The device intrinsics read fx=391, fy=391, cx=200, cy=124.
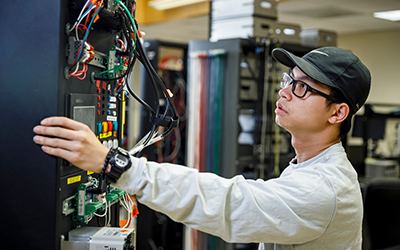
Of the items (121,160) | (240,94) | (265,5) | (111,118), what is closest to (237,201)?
(121,160)

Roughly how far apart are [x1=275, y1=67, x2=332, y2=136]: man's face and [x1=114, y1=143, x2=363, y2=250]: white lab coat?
0.56ft

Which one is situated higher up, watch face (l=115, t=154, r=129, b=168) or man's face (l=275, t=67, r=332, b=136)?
man's face (l=275, t=67, r=332, b=136)

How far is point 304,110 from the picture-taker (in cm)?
129

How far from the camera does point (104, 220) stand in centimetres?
137

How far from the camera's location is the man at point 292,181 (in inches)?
Result: 36.8

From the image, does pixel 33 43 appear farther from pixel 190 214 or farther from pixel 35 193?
pixel 190 214

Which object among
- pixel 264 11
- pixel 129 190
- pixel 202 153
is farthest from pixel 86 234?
pixel 264 11

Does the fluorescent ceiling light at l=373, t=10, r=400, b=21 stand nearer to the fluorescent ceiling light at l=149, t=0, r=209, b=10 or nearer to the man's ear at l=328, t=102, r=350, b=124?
the fluorescent ceiling light at l=149, t=0, r=209, b=10

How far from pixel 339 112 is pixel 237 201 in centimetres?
52

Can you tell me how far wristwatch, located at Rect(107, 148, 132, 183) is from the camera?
0.90 metres

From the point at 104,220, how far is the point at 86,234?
0.26 m

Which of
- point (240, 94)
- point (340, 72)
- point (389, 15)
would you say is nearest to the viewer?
point (340, 72)

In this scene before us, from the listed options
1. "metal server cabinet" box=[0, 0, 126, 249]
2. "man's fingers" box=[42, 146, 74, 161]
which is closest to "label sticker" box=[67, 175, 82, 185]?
"metal server cabinet" box=[0, 0, 126, 249]

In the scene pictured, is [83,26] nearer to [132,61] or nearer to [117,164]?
[132,61]
